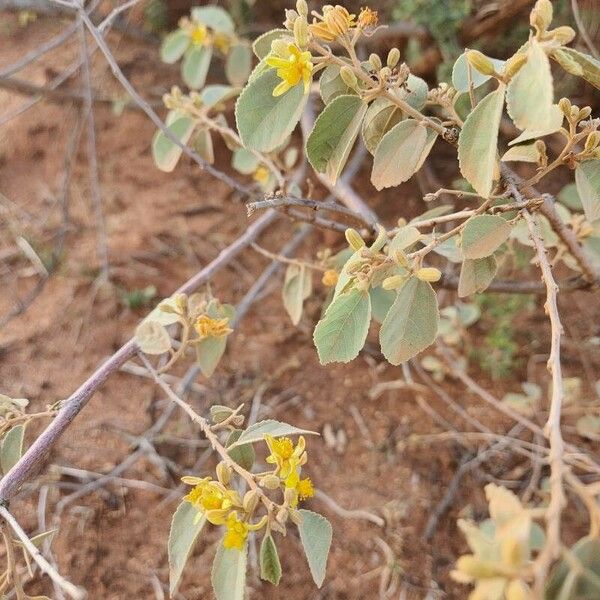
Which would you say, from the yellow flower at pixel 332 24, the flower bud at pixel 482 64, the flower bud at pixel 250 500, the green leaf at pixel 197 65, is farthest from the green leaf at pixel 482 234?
the green leaf at pixel 197 65

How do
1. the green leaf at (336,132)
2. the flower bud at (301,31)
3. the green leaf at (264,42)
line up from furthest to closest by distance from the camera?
the green leaf at (264,42), the green leaf at (336,132), the flower bud at (301,31)

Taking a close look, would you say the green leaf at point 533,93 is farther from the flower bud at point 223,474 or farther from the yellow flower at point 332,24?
the flower bud at point 223,474

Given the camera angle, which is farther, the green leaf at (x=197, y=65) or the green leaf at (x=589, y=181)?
the green leaf at (x=197, y=65)

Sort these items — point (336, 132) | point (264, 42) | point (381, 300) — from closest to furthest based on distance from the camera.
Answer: point (336, 132), point (264, 42), point (381, 300)

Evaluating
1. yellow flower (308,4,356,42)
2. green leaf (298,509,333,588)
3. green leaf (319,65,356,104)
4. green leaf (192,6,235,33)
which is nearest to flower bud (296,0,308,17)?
yellow flower (308,4,356,42)

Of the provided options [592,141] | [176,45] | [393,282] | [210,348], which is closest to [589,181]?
[592,141]

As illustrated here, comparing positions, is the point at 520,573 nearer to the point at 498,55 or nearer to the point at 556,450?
the point at 556,450

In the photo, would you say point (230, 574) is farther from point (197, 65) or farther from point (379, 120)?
point (197, 65)
